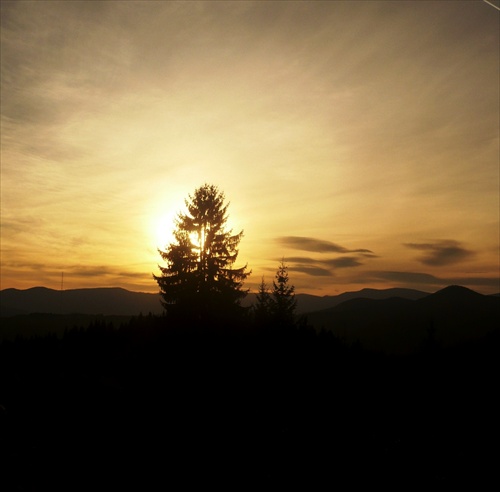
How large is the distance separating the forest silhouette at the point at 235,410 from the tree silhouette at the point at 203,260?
1327 centimetres

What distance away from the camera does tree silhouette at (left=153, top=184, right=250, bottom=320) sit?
1399 inches

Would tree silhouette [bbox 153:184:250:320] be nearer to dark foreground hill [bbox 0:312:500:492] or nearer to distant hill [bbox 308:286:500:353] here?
dark foreground hill [bbox 0:312:500:492]

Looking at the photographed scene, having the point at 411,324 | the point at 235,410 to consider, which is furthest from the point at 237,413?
the point at 411,324

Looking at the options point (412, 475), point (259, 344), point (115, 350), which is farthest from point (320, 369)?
point (115, 350)

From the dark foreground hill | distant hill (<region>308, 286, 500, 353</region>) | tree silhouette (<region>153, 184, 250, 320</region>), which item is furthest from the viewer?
distant hill (<region>308, 286, 500, 353</region>)

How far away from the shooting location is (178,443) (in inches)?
456

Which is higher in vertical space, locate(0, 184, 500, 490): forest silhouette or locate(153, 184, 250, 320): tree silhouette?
locate(153, 184, 250, 320): tree silhouette

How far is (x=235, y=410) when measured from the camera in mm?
13609

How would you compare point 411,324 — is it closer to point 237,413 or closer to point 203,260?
point 203,260

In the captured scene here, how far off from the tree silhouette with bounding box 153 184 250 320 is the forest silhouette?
43.5ft

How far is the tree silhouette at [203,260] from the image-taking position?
117ft

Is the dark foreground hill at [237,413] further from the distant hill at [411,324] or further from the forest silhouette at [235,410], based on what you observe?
the distant hill at [411,324]

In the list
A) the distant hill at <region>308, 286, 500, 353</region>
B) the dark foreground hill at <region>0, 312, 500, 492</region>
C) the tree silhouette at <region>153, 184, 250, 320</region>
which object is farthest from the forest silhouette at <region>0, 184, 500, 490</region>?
the distant hill at <region>308, 286, 500, 353</region>

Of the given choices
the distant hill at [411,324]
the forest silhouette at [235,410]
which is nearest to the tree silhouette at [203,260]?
the forest silhouette at [235,410]
